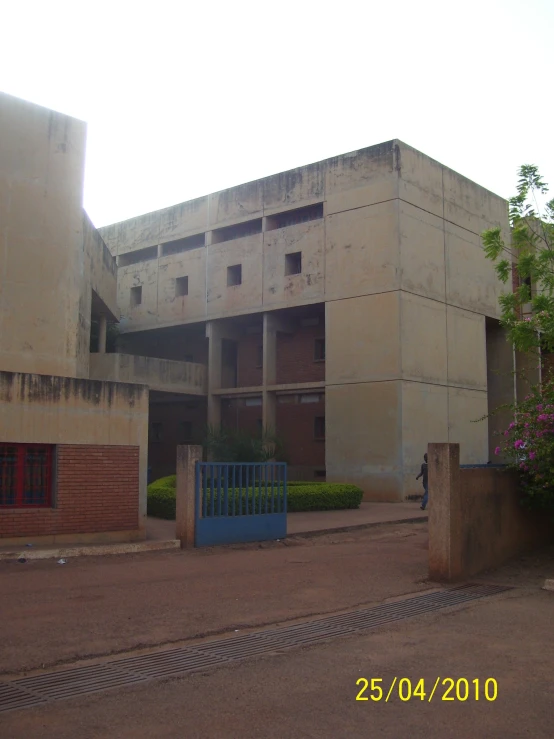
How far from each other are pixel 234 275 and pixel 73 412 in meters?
19.1

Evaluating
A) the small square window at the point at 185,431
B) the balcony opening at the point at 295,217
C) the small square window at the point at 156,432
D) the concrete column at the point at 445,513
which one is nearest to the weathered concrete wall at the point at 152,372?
the small square window at the point at 185,431

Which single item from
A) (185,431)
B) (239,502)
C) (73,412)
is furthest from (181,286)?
(73,412)

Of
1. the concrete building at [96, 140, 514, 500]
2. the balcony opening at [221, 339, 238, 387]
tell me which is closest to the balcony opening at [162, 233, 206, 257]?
the concrete building at [96, 140, 514, 500]

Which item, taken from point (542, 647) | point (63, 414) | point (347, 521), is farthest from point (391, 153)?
point (542, 647)

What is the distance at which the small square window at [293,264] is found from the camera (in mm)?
28797

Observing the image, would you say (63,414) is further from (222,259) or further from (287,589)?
(222,259)

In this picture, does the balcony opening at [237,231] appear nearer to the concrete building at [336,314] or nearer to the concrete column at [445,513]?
the concrete building at [336,314]

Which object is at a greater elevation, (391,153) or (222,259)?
(391,153)

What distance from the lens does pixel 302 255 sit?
28078 millimetres

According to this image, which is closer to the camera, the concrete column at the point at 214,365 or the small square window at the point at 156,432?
the concrete column at the point at 214,365

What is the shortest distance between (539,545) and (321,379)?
58.0 ft

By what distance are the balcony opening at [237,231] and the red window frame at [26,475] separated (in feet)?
65.0

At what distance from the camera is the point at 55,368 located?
760 inches

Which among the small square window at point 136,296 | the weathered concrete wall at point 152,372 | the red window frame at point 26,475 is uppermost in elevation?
the small square window at point 136,296
